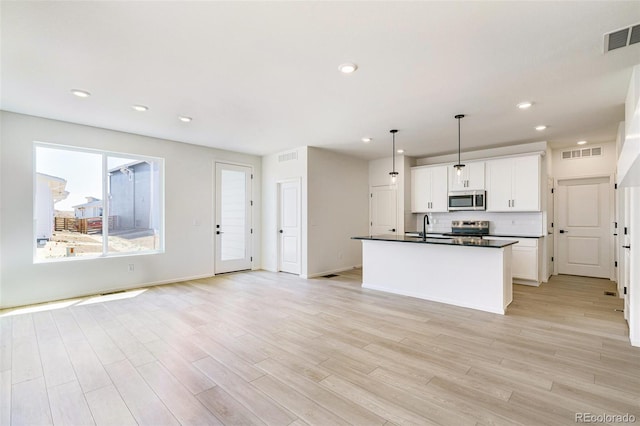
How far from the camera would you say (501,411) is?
6.55ft

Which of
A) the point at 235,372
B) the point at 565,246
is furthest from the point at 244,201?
the point at 565,246

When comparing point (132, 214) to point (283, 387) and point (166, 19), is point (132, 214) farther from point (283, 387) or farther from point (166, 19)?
point (283, 387)

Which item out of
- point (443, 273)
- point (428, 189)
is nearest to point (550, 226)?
point (428, 189)

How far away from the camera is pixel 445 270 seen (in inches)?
177

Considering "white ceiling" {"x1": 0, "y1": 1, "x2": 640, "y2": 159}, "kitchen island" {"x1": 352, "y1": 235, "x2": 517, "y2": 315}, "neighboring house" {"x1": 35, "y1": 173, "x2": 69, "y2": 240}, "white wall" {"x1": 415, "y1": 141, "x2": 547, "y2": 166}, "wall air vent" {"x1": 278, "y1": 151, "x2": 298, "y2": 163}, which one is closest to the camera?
"white ceiling" {"x1": 0, "y1": 1, "x2": 640, "y2": 159}

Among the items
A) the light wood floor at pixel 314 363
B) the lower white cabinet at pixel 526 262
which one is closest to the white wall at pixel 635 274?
the light wood floor at pixel 314 363

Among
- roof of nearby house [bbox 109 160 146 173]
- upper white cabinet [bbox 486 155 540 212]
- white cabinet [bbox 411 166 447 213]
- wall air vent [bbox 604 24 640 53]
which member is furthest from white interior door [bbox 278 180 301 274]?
wall air vent [bbox 604 24 640 53]

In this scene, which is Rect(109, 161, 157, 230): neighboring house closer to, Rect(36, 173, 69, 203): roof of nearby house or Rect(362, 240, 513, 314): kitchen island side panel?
Rect(36, 173, 69, 203): roof of nearby house

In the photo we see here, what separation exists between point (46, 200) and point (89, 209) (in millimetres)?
557

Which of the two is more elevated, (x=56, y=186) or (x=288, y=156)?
(x=288, y=156)

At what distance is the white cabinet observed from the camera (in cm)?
689
